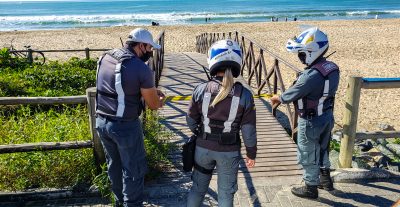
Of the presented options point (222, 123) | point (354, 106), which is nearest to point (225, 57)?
point (222, 123)

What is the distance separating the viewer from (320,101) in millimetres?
3631

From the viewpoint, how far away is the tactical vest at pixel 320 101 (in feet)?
11.6

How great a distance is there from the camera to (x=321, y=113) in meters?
3.71

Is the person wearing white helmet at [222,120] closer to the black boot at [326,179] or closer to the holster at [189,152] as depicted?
the holster at [189,152]

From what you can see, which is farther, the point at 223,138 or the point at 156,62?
the point at 156,62

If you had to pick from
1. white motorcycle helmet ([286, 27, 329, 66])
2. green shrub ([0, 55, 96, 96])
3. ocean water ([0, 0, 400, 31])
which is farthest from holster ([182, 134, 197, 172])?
ocean water ([0, 0, 400, 31])

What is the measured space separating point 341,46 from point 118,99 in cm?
2156

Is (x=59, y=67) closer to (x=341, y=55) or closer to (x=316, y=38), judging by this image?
(x=316, y=38)

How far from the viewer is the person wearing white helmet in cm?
280

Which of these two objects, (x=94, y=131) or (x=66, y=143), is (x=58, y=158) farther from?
(x=94, y=131)

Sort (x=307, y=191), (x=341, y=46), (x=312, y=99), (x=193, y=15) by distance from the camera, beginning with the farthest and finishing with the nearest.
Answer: (x=193, y=15) → (x=341, y=46) → (x=307, y=191) → (x=312, y=99)

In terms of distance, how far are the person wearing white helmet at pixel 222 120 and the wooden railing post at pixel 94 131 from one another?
1.27 m

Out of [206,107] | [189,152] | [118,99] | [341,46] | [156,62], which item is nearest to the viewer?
[206,107]

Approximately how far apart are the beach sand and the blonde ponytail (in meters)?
2.10
